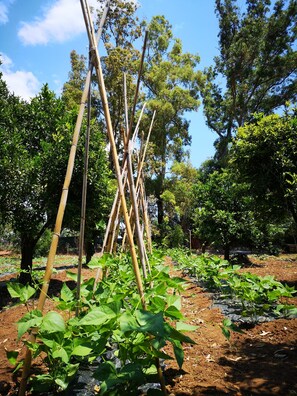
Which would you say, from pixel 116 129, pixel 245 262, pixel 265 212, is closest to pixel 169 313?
pixel 265 212

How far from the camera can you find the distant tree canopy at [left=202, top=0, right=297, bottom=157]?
69.1 feet

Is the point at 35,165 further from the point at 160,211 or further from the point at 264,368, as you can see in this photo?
the point at 160,211

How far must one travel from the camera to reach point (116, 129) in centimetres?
2050

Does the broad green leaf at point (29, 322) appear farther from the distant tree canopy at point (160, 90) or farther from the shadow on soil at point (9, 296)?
the distant tree canopy at point (160, 90)

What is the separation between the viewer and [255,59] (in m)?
22.1

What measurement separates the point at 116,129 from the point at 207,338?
18.8 m

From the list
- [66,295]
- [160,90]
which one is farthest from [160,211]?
[66,295]

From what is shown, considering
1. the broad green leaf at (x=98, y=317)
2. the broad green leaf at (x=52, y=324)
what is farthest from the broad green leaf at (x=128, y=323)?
the broad green leaf at (x=52, y=324)

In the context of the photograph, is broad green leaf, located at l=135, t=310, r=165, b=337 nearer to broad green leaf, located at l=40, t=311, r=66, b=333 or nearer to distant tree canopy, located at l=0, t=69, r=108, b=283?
broad green leaf, located at l=40, t=311, r=66, b=333

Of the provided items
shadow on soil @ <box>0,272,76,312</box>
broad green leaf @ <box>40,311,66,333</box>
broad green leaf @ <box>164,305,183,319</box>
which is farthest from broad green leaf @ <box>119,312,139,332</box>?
shadow on soil @ <box>0,272,76,312</box>

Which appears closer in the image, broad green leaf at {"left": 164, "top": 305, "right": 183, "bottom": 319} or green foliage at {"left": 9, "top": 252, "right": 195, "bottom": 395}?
green foliage at {"left": 9, "top": 252, "right": 195, "bottom": 395}

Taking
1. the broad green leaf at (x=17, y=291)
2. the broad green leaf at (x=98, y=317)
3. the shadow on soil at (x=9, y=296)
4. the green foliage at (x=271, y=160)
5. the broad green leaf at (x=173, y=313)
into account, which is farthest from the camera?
the green foliage at (x=271, y=160)

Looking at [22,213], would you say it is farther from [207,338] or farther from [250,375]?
[250,375]

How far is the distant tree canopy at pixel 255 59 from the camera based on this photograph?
2105 cm
